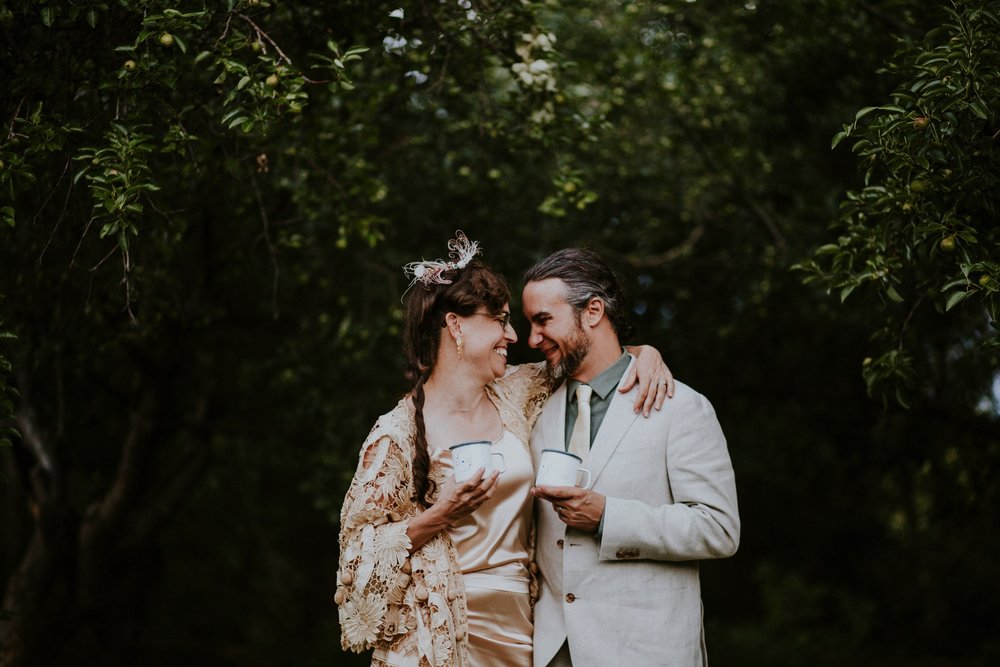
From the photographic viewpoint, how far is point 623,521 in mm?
2869

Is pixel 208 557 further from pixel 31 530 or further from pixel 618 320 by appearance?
pixel 618 320

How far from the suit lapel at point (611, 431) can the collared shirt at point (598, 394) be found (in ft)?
0.17

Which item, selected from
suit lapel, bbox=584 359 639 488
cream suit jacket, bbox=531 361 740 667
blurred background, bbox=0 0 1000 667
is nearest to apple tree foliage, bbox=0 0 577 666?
blurred background, bbox=0 0 1000 667

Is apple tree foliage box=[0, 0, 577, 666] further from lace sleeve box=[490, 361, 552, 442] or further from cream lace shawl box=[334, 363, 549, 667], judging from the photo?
lace sleeve box=[490, 361, 552, 442]

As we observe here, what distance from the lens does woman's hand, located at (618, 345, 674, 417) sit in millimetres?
3084

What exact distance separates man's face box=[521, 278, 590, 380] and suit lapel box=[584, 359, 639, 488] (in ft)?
0.76

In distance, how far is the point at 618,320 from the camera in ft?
11.2

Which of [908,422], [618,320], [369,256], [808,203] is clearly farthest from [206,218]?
[908,422]

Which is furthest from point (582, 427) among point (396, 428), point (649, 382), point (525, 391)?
point (396, 428)

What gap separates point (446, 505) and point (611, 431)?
62 cm

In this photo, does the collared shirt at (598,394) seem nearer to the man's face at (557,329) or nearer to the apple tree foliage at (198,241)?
the man's face at (557,329)

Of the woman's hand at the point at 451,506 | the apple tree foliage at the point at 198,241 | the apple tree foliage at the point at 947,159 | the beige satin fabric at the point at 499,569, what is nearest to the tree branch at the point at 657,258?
the apple tree foliage at the point at 198,241

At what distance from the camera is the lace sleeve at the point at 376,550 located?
2.90 metres

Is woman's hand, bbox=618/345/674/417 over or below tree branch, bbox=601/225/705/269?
over
